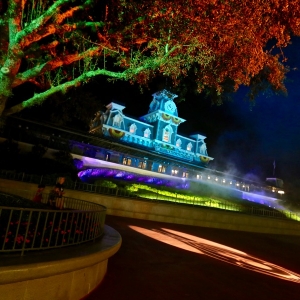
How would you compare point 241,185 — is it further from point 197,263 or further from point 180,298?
point 180,298

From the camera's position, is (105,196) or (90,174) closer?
(105,196)

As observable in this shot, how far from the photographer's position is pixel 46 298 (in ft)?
12.9

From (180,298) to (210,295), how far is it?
0.82m

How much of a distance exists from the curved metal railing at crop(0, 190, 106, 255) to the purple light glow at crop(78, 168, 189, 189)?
1890 centimetres

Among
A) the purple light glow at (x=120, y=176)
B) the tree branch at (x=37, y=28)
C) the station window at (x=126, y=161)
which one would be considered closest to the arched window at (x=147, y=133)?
the purple light glow at (x=120, y=176)

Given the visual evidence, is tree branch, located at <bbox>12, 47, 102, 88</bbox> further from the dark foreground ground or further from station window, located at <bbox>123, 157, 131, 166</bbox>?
station window, located at <bbox>123, 157, 131, 166</bbox>

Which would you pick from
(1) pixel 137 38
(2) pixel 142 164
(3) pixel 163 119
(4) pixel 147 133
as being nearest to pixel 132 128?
(4) pixel 147 133

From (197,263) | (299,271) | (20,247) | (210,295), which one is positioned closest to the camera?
(20,247)

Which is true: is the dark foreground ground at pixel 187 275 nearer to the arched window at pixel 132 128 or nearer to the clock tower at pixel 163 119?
the arched window at pixel 132 128

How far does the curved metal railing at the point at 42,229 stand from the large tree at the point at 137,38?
5.00 meters

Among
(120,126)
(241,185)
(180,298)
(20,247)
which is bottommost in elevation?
(180,298)

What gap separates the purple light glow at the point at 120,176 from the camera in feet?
81.1

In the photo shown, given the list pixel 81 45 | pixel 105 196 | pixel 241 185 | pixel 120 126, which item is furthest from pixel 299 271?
pixel 120 126

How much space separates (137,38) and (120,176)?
1834cm
